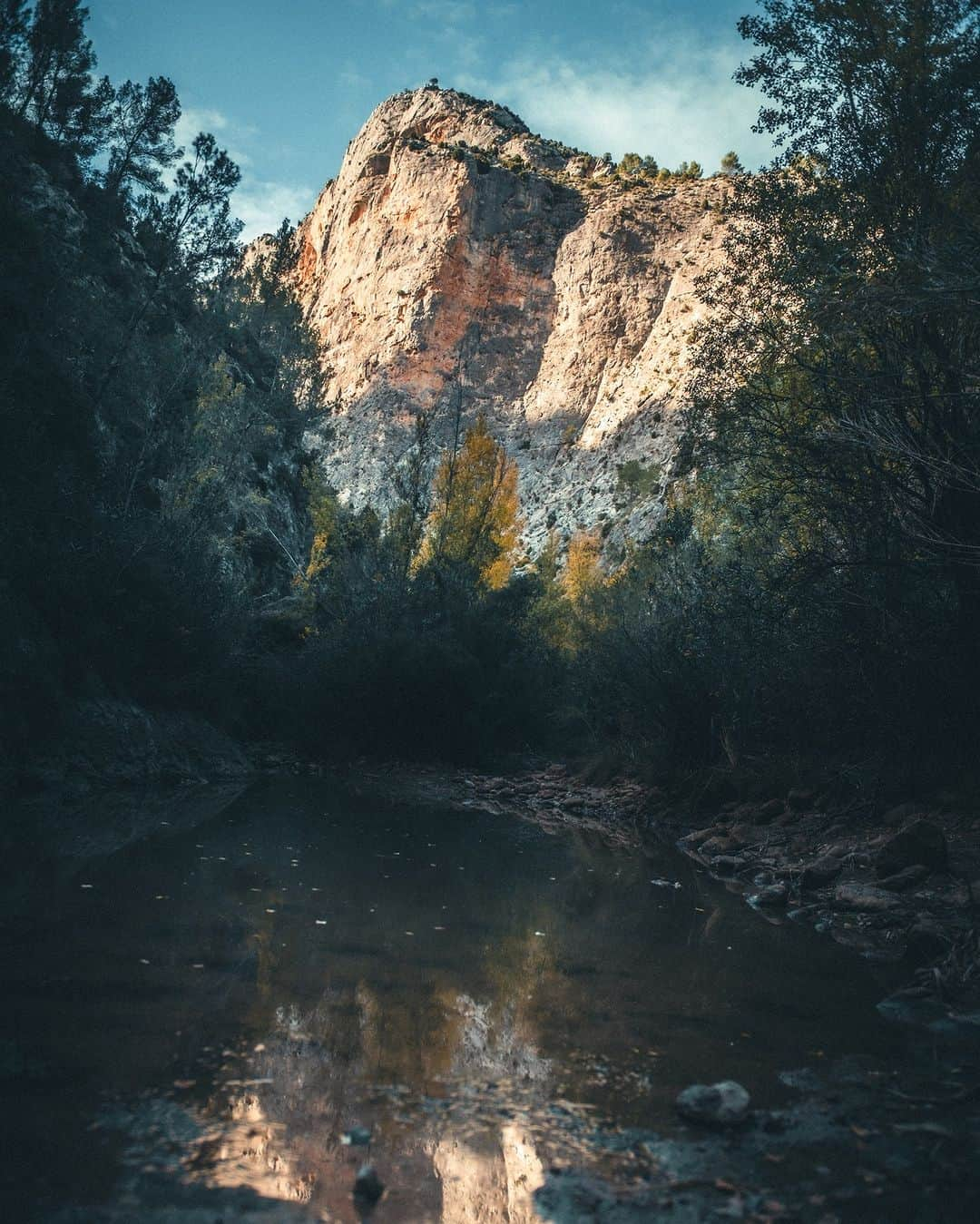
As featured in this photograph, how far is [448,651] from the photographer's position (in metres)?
19.2

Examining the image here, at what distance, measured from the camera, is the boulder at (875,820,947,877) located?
24.8ft

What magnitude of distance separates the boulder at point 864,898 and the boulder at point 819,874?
0.50 m

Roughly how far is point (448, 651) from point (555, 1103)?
1603 centimetres

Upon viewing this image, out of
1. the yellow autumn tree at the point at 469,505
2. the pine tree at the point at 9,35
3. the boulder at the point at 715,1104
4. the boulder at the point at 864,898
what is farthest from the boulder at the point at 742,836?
the pine tree at the point at 9,35

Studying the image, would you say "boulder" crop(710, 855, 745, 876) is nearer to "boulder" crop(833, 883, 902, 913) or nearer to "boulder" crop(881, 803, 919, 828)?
"boulder" crop(881, 803, 919, 828)

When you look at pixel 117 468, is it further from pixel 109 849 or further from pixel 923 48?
pixel 923 48

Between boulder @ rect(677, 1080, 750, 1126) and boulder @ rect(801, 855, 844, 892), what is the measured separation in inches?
214

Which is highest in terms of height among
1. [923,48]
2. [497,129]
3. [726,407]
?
[497,129]

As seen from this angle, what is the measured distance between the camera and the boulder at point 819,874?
26.8 ft

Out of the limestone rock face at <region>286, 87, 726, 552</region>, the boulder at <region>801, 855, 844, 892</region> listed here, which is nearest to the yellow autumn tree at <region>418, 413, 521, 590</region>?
the boulder at <region>801, 855, 844, 892</region>

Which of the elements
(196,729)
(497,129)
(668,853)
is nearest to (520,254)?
(497,129)

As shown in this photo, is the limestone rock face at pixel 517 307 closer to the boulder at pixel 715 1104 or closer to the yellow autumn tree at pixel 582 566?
the yellow autumn tree at pixel 582 566

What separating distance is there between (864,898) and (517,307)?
6893 cm

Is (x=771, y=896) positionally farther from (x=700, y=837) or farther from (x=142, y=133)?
(x=142, y=133)
